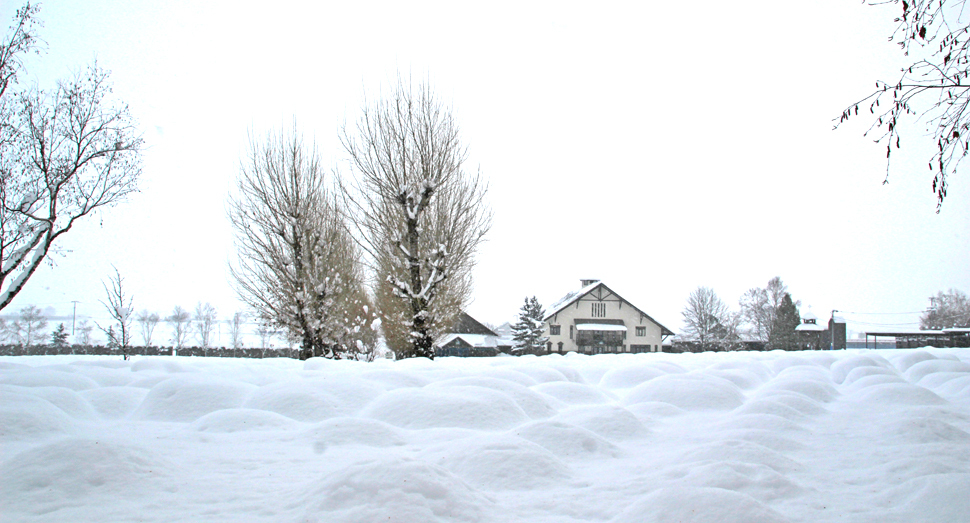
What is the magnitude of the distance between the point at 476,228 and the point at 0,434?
10973 millimetres

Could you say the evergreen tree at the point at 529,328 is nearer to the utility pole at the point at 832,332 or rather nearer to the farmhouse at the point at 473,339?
the farmhouse at the point at 473,339

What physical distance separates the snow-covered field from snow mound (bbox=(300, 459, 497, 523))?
0.4 inches

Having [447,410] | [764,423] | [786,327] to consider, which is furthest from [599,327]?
[447,410]

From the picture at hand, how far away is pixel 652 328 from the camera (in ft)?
128

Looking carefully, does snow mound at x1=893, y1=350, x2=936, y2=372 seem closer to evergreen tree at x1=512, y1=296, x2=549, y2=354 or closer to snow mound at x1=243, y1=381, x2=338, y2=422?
snow mound at x1=243, y1=381, x2=338, y2=422

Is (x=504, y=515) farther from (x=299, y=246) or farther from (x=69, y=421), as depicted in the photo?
(x=299, y=246)

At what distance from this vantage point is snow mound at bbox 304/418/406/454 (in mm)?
4492

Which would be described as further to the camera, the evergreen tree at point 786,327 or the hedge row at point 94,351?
the evergreen tree at point 786,327

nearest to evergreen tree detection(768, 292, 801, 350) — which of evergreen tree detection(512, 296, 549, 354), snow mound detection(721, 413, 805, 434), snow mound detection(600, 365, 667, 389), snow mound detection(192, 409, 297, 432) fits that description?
evergreen tree detection(512, 296, 549, 354)

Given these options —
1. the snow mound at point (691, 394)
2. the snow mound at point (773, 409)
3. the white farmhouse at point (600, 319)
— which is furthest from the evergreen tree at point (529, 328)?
the snow mound at point (773, 409)

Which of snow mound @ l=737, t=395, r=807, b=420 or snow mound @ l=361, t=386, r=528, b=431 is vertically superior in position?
snow mound @ l=361, t=386, r=528, b=431

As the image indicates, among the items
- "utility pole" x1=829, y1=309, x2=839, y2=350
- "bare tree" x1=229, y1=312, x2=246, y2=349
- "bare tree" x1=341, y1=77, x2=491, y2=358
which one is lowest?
"bare tree" x1=229, y1=312, x2=246, y2=349

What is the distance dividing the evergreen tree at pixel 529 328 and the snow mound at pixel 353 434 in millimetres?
31048

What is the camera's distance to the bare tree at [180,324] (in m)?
61.1
